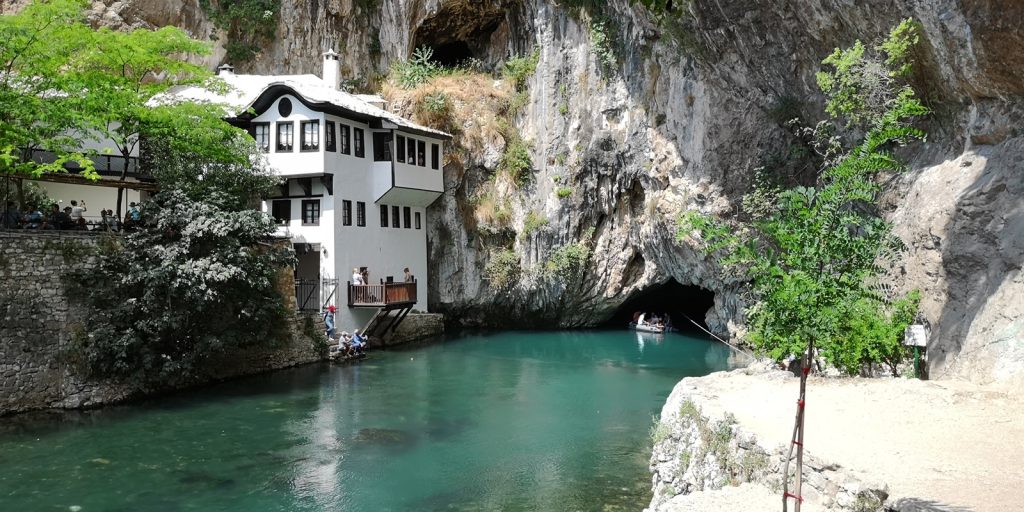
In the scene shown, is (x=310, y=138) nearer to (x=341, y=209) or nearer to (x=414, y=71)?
(x=341, y=209)

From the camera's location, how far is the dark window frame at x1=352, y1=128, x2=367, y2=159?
96.2 feet

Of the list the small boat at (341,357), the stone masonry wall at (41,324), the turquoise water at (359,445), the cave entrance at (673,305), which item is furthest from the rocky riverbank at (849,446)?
the cave entrance at (673,305)

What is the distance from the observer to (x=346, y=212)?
29109mm

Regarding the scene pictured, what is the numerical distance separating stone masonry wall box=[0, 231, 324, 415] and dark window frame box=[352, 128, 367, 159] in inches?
442

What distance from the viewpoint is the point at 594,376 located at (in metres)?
23.8

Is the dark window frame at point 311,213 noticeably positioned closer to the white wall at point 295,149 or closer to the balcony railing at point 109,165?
the white wall at point 295,149

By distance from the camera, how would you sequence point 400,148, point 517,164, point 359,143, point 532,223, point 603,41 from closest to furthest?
1. point 603,41
2. point 359,143
3. point 400,148
4. point 532,223
5. point 517,164

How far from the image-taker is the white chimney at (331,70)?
113 ft

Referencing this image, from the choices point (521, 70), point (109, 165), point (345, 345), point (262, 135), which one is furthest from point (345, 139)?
point (521, 70)

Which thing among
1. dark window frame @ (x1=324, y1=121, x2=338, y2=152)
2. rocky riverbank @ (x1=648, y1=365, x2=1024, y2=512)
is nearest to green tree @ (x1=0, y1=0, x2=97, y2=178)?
dark window frame @ (x1=324, y1=121, x2=338, y2=152)

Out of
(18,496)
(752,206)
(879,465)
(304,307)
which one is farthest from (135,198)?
(879,465)

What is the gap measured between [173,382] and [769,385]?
622 inches

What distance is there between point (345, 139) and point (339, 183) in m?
1.76

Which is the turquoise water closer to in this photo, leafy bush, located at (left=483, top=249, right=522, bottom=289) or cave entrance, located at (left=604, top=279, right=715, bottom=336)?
leafy bush, located at (left=483, top=249, right=522, bottom=289)
